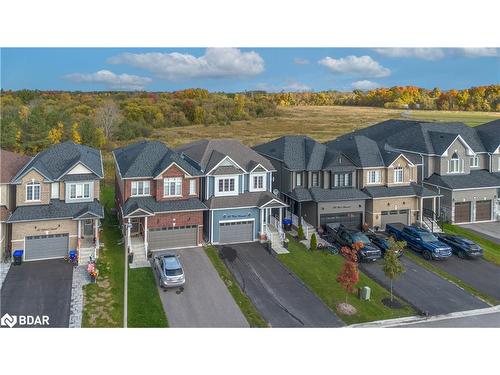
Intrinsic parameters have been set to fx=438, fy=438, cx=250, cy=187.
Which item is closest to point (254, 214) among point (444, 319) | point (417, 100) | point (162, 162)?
point (162, 162)

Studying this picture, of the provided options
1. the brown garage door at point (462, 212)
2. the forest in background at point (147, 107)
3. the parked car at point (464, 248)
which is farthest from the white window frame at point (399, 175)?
the forest in background at point (147, 107)

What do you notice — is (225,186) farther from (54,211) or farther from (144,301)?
(144,301)

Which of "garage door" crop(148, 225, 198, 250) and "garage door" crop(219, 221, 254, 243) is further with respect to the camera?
"garage door" crop(219, 221, 254, 243)

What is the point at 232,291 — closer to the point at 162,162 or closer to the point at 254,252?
the point at 254,252

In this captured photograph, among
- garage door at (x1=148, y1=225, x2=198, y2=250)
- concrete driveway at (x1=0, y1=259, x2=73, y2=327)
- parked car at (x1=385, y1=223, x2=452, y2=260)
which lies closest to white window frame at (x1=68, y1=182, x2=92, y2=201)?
concrete driveway at (x1=0, y1=259, x2=73, y2=327)

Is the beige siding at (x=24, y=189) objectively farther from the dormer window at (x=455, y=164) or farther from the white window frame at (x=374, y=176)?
the dormer window at (x=455, y=164)

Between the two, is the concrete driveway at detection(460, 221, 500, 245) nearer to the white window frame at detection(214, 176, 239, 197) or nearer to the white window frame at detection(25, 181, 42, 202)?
the white window frame at detection(214, 176, 239, 197)
